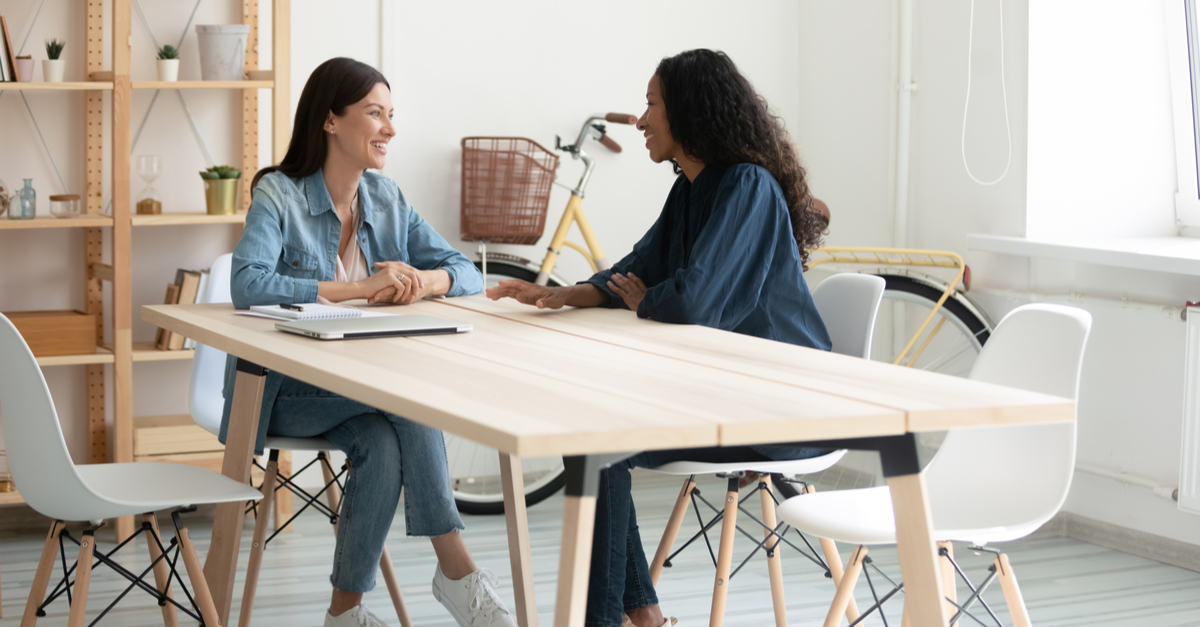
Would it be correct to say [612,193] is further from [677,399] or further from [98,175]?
[677,399]

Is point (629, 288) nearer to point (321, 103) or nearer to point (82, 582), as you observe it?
point (321, 103)

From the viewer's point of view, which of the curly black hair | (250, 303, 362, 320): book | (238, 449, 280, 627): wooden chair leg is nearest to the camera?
(250, 303, 362, 320): book

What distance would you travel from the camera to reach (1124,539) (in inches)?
124

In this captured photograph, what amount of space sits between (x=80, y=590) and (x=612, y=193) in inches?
94.7

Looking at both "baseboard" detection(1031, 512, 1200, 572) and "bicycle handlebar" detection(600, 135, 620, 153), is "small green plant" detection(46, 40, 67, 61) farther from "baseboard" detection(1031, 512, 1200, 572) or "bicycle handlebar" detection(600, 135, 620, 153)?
"baseboard" detection(1031, 512, 1200, 572)

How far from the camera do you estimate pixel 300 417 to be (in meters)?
2.15

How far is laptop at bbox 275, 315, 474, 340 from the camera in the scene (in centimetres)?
179

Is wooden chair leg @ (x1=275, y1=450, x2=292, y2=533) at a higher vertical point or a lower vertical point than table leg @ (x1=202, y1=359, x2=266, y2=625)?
lower

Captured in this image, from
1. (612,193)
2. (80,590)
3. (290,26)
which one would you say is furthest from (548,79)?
(80,590)

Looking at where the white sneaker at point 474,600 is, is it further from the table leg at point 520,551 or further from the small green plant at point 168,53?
the small green plant at point 168,53

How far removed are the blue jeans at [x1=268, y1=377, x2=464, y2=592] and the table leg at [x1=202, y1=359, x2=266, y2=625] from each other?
0.37 feet

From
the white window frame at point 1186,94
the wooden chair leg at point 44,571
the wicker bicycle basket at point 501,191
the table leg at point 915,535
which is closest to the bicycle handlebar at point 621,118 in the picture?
the wicker bicycle basket at point 501,191

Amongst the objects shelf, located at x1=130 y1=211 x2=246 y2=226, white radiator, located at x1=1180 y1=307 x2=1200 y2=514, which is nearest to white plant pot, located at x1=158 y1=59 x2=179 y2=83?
shelf, located at x1=130 y1=211 x2=246 y2=226

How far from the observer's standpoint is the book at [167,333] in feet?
10.9
